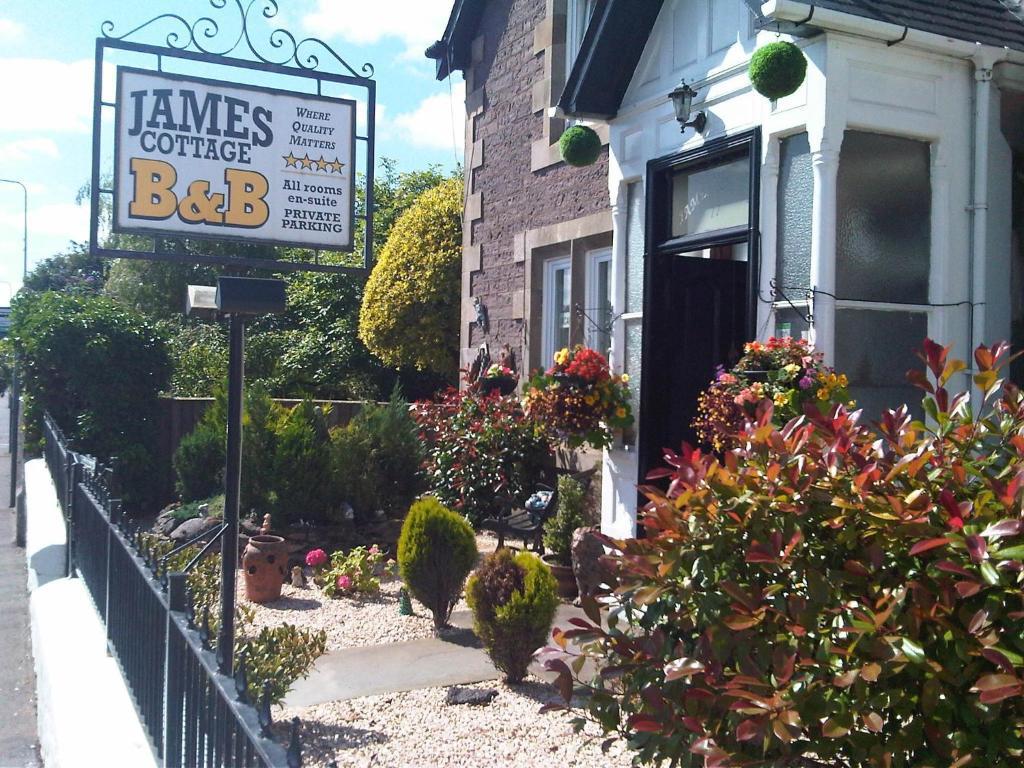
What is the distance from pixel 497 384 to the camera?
9375 mm

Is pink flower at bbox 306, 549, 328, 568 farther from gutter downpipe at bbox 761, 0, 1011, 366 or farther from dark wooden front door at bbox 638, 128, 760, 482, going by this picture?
gutter downpipe at bbox 761, 0, 1011, 366

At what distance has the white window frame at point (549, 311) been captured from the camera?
30.7 ft

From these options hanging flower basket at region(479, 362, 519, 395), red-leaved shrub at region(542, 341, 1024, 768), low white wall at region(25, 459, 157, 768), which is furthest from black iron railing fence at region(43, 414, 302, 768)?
hanging flower basket at region(479, 362, 519, 395)

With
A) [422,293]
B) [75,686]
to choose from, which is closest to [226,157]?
[75,686]

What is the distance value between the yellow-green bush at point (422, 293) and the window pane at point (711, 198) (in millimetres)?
8717

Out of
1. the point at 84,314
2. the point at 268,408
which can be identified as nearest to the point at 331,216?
the point at 268,408

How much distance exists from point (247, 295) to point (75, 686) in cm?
188

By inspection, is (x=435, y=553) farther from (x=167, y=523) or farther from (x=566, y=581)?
(x=167, y=523)

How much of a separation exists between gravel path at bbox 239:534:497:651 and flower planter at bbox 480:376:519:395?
2.21m

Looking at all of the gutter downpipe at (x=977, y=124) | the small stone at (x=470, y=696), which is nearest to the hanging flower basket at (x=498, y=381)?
the small stone at (x=470, y=696)

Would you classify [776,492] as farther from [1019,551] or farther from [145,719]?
[145,719]

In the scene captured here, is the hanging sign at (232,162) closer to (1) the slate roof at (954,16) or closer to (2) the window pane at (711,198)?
(2) the window pane at (711,198)

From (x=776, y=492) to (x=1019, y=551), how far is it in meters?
0.61

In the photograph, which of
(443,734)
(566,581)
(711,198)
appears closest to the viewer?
(443,734)
